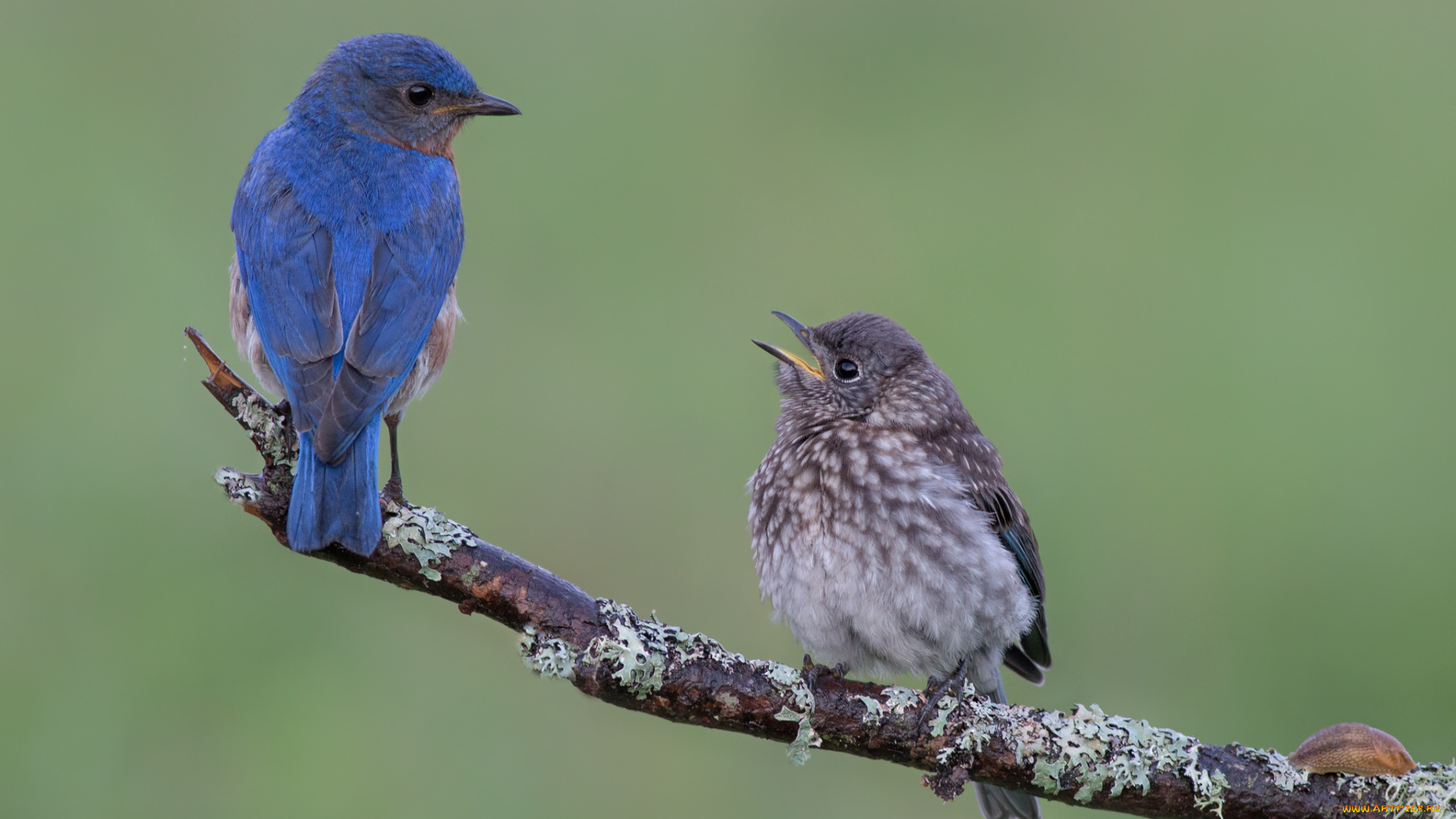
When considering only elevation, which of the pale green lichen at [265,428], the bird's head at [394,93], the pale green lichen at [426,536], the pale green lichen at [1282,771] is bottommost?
the pale green lichen at [426,536]

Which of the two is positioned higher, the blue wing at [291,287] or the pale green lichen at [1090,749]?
the blue wing at [291,287]

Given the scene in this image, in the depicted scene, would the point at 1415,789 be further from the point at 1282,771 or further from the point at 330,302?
the point at 330,302

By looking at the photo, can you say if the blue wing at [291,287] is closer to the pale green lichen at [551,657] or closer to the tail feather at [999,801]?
the pale green lichen at [551,657]

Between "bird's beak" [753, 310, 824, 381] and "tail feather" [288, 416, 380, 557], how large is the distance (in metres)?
1.51

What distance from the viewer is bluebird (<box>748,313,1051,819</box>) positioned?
4383 mm

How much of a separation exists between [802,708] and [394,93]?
2.60 meters

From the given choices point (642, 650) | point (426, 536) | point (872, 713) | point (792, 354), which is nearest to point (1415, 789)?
point (872, 713)

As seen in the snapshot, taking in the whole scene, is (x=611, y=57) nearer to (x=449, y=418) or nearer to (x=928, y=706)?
(x=449, y=418)

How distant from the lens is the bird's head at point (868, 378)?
15.7 ft

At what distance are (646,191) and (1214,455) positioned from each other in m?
3.20

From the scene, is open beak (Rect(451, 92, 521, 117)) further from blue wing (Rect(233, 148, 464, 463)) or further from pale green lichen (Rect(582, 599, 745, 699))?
pale green lichen (Rect(582, 599, 745, 699))

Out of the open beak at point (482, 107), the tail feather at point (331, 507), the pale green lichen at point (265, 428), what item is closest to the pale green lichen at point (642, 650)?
the tail feather at point (331, 507)

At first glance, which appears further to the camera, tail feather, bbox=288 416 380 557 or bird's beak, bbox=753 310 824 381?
bird's beak, bbox=753 310 824 381

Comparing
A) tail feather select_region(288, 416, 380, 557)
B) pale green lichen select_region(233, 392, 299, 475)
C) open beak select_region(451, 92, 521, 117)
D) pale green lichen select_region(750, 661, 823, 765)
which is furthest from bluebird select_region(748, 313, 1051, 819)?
pale green lichen select_region(233, 392, 299, 475)
